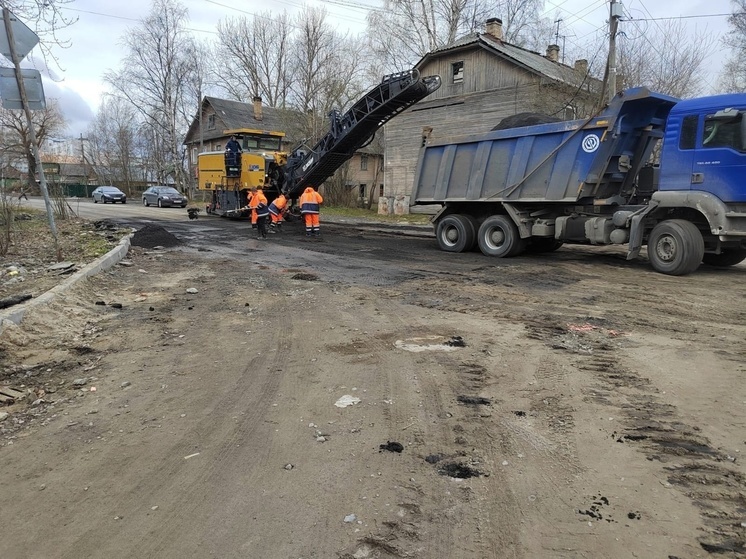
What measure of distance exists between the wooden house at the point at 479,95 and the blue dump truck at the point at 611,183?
1137 centimetres

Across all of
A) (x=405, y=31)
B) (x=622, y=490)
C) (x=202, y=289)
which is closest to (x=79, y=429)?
(x=622, y=490)

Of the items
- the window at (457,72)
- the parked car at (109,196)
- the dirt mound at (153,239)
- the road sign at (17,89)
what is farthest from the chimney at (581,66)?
the parked car at (109,196)

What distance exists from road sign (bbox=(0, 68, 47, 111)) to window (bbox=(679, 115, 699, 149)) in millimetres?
10135

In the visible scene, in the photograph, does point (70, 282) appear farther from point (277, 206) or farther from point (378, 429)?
point (277, 206)

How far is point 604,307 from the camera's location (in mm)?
6492

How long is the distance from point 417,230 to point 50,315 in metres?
12.8

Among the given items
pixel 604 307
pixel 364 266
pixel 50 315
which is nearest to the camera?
pixel 50 315

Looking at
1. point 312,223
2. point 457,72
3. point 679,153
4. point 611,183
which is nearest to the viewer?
point 679,153

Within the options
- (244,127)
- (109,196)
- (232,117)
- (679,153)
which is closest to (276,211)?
(679,153)

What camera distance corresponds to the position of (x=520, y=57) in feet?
78.3

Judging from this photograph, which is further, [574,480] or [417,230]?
[417,230]

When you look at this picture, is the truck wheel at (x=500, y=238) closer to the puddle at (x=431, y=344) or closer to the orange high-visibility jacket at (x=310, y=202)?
the orange high-visibility jacket at (x=310, y=202)

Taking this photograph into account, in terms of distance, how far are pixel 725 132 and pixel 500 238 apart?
4422 millimetres

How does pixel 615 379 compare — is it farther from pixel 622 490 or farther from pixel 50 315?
pixel 50 315
